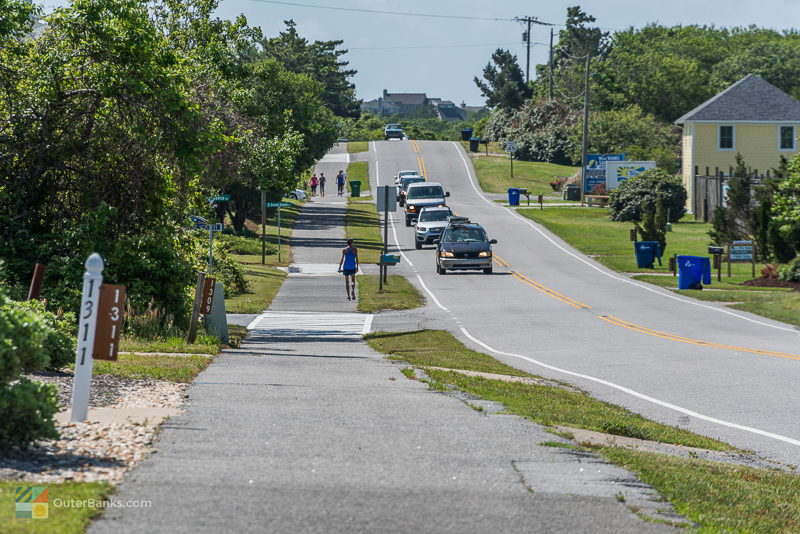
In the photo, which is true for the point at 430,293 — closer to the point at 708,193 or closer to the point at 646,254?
the point at 646,254

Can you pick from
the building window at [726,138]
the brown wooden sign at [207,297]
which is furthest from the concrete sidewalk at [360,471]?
the building window at [726,138]

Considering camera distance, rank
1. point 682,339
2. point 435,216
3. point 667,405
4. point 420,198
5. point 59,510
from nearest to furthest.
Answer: point 59,510
point 667,405
point 682,339
point 435,216
point 420,198

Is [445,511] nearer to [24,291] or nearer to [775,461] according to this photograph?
[775,461]

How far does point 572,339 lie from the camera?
916 inches

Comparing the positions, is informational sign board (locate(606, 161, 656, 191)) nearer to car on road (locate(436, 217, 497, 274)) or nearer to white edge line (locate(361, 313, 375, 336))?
car on road (locate(436, 217, 497, 274))

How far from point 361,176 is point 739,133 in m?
32.6

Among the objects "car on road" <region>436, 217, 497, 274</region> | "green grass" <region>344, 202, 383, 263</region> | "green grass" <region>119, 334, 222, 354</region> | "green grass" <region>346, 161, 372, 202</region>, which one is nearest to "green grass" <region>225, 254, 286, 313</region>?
"green grass" <region>344, 202, 383, 263</region>

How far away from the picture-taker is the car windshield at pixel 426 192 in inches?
2451

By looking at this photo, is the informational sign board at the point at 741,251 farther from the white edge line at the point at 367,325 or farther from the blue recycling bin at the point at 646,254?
the white edge line at the point at 367,325

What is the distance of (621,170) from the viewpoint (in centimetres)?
7206

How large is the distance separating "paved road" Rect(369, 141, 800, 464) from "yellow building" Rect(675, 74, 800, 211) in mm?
28337

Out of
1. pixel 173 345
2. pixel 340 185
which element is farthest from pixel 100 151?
pixel 340 185

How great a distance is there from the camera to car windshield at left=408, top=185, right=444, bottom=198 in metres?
62.2

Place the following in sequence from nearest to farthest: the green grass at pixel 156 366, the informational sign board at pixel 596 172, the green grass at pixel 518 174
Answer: the green grass at pixel 156 366 < the informational sign board at pixel 596 172 < the green grass at pixel 518 174
